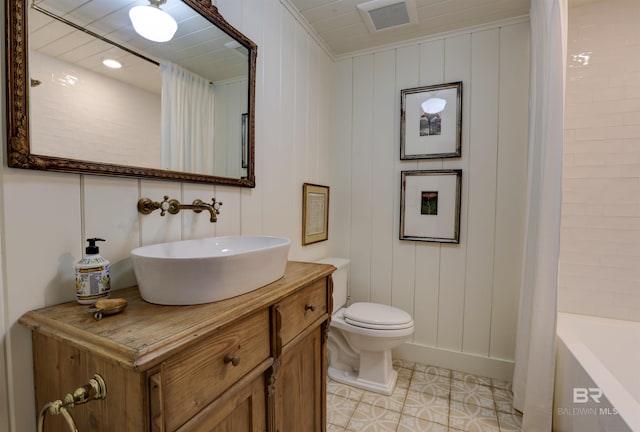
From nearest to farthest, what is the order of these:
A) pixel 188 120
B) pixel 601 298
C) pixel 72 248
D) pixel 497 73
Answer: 1. pixel 72 248
2. pixel 188 120
3. pixel 601 298
4. pixel 497 73

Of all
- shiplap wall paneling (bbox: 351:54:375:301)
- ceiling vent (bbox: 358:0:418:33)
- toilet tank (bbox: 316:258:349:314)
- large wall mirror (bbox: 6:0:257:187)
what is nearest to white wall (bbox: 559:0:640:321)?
ceiling vent (bbox: 358:0:418:33)

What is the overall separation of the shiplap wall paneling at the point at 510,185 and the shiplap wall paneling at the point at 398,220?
55 centimetres

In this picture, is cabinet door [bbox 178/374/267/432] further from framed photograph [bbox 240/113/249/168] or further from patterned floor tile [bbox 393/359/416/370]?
patterned floor tile [bbox 393/359/416/370]

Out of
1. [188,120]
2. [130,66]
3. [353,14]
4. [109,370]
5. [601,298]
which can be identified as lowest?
[601,298]

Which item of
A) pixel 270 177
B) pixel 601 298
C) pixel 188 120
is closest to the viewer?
pixel 188 120

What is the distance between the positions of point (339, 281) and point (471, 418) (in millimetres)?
1086

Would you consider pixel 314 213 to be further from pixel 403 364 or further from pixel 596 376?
pixel 596 376

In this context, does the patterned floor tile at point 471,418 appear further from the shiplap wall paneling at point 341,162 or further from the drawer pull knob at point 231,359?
the drawer pull knob at point 231,359

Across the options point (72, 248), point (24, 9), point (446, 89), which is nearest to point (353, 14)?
point (446, 89)

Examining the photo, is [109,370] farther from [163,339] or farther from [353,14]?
[353,14]

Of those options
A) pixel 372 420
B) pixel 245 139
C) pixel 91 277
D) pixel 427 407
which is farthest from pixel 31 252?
pixel 427 407

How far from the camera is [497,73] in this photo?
2.03 m

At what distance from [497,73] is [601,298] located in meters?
1.57

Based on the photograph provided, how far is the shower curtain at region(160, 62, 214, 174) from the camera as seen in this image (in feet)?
3.67
